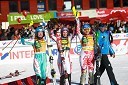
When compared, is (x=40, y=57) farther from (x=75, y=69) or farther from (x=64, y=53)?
(x=75, y=69)

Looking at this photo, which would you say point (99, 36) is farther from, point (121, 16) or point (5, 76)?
point (121, 16)

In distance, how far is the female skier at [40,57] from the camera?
8828mm

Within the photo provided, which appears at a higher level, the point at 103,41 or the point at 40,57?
the point at 103,41

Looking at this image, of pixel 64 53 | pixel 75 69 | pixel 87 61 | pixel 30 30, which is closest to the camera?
pixel 87 61

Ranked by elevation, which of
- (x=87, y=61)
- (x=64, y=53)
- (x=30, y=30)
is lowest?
(x=87, y=61)

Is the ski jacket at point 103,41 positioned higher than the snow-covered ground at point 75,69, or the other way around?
the ski jacket at point 103,41

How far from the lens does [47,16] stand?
2472cm

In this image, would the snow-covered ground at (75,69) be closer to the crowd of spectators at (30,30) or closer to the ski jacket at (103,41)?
the crowd of spectators at (30,30)

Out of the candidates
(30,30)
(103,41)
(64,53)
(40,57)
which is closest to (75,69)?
(30,30)

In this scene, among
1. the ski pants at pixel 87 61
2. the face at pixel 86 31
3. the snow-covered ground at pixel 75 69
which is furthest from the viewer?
the snow-covered ground at pixel 75 69

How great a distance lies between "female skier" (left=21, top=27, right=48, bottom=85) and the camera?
29.0 ft

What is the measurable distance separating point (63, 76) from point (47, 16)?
15005mm

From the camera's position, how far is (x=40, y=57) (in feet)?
29.2

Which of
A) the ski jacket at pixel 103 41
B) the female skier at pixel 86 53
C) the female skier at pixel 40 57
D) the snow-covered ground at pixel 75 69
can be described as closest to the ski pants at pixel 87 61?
the female skier at pixel 86 53
